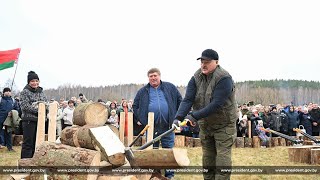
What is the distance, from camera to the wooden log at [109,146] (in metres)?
5.29

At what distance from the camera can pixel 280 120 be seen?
52.8 ft

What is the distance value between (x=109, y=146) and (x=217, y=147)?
1.46 meters

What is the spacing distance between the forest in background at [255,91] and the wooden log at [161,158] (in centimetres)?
2784

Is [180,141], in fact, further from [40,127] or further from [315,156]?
[40,127]

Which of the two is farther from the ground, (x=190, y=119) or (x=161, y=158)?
(x=190, y=119)

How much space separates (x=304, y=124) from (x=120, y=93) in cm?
2199

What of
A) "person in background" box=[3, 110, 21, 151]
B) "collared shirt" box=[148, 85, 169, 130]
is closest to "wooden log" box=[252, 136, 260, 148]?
"person in background" box=[3, 110, 21, 151]

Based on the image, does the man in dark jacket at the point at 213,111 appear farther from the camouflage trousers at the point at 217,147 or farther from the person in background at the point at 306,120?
the person in background at the point at 306,120

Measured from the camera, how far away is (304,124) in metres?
16.3

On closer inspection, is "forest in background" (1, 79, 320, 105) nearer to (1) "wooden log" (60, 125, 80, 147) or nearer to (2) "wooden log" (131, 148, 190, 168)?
(1) "wooden log" (60, 125, 80, 147)

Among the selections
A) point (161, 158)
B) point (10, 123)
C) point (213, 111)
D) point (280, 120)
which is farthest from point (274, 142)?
point (161, 158)

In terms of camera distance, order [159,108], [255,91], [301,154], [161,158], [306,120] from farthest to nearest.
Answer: [255,91]
[306,120]
[301,154]
[159,108]
[161,158]

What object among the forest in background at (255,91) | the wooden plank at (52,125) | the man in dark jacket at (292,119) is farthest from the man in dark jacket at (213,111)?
the forest in background at (255,91)

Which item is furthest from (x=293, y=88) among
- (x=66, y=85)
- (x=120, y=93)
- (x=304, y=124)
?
(x=304, y=124)
